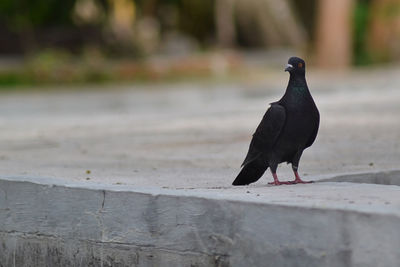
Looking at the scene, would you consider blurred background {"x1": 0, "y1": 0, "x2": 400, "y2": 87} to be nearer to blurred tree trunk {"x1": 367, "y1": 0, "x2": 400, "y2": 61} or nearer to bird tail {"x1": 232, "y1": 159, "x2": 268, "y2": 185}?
blurred tree trunk {"x1": 367, "y1": 0, "x2": 400, "y2": 61}

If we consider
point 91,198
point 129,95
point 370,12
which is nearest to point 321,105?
point 129,95

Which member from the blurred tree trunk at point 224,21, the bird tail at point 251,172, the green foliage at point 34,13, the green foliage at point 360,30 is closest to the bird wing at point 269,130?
the bird tail at point 251,172

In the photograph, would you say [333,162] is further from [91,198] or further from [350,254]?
[350,254]

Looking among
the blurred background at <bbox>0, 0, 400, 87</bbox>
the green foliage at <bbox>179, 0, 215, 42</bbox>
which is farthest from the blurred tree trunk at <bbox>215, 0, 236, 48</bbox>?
the green foliage at <bbox>179, 0, 215, 42</bbox>

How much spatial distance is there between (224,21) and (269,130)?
32664mm

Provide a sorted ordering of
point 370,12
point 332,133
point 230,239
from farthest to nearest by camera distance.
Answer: point 370,12, point 332,133, point 230,239

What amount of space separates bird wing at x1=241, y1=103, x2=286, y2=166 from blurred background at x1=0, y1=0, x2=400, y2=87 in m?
21.5

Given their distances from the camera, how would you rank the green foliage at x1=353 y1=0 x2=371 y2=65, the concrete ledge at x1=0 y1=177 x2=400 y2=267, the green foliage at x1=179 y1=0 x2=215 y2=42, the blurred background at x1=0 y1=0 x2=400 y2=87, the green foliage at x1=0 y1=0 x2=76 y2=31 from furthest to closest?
the green foliage at x1=179 y1=0 x2=215 y2=42 → the green foliage at x1=353 y1=0 x2=371 y2=65 → the green foliage at x1=0 y1=0 x2=76 y2=31 → the blurred background at x1=0 y1=0 x2=400 y2=87 → the concrete ledge at x1=0 y1=177 x2=400 y2=267

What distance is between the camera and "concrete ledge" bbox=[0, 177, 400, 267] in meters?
4.95

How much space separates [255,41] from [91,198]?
124ft

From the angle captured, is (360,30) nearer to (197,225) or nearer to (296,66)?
(296,66)

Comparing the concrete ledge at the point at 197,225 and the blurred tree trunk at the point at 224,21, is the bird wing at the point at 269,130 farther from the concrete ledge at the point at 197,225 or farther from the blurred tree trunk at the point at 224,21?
the blurred tree trunk at the point at 224,21

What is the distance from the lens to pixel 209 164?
852 centimetres

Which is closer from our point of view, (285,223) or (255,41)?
(285,223)
